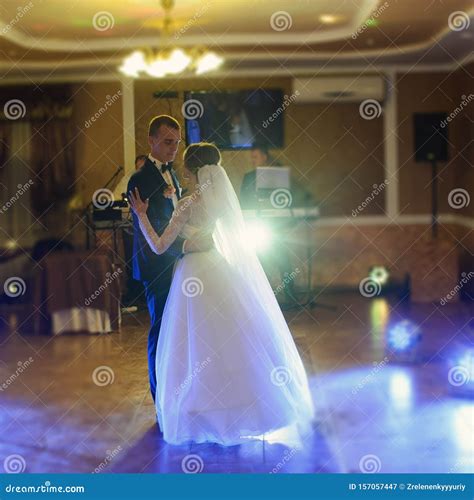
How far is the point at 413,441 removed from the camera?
302cm

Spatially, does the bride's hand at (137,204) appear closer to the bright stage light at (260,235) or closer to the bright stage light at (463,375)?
the bright stage light at (260,235)

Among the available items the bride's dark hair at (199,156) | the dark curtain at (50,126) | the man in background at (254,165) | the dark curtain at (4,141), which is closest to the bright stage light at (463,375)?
the man in background at (254,165)

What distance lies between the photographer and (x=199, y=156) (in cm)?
300

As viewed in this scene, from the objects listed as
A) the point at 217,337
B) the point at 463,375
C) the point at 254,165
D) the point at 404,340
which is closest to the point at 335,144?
the point at 254,165

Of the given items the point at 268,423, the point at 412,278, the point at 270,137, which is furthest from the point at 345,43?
the point at 268,423

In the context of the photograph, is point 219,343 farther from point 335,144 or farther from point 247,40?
point 247,40

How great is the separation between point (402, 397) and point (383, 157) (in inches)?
41.2

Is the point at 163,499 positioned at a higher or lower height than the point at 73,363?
lower

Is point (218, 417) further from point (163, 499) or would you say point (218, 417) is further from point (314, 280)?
point (314, 280)

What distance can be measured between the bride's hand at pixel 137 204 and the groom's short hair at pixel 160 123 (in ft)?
0.78

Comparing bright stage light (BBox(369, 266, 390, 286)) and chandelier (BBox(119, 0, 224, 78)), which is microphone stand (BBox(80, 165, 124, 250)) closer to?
chandelier (BBox(119, 0, 224, 78))

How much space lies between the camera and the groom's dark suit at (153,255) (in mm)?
3186

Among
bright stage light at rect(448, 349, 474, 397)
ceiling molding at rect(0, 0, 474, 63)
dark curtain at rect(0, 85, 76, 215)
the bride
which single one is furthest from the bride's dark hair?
bright stage light at rect(448, 349, 474, 397)

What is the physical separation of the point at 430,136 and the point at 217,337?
1.23 metres
